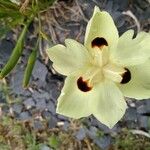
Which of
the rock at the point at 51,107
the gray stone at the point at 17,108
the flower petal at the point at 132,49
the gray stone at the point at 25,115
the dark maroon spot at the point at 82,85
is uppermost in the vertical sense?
the flower petal at the point at 132,49

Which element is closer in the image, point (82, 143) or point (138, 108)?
point (138, 108)

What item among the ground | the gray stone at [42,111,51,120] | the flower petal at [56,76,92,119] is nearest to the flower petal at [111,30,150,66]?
the flower petal at [56,76,92,119]

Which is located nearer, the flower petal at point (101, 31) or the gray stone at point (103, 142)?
the flower petal at point (101, 31)

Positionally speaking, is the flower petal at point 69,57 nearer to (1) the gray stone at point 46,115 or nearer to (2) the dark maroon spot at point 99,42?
(2) the dark maroon spot at point 99,42

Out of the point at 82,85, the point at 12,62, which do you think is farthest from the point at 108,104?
the point at 12,62

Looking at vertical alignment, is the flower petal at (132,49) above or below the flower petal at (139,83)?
above

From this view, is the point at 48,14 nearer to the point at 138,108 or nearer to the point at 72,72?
the point at 138,108

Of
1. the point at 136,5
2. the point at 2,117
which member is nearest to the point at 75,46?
the point at 136,5

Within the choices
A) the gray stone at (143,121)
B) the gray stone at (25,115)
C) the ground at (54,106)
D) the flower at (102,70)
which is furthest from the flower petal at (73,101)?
the gray stone at (25,115)
